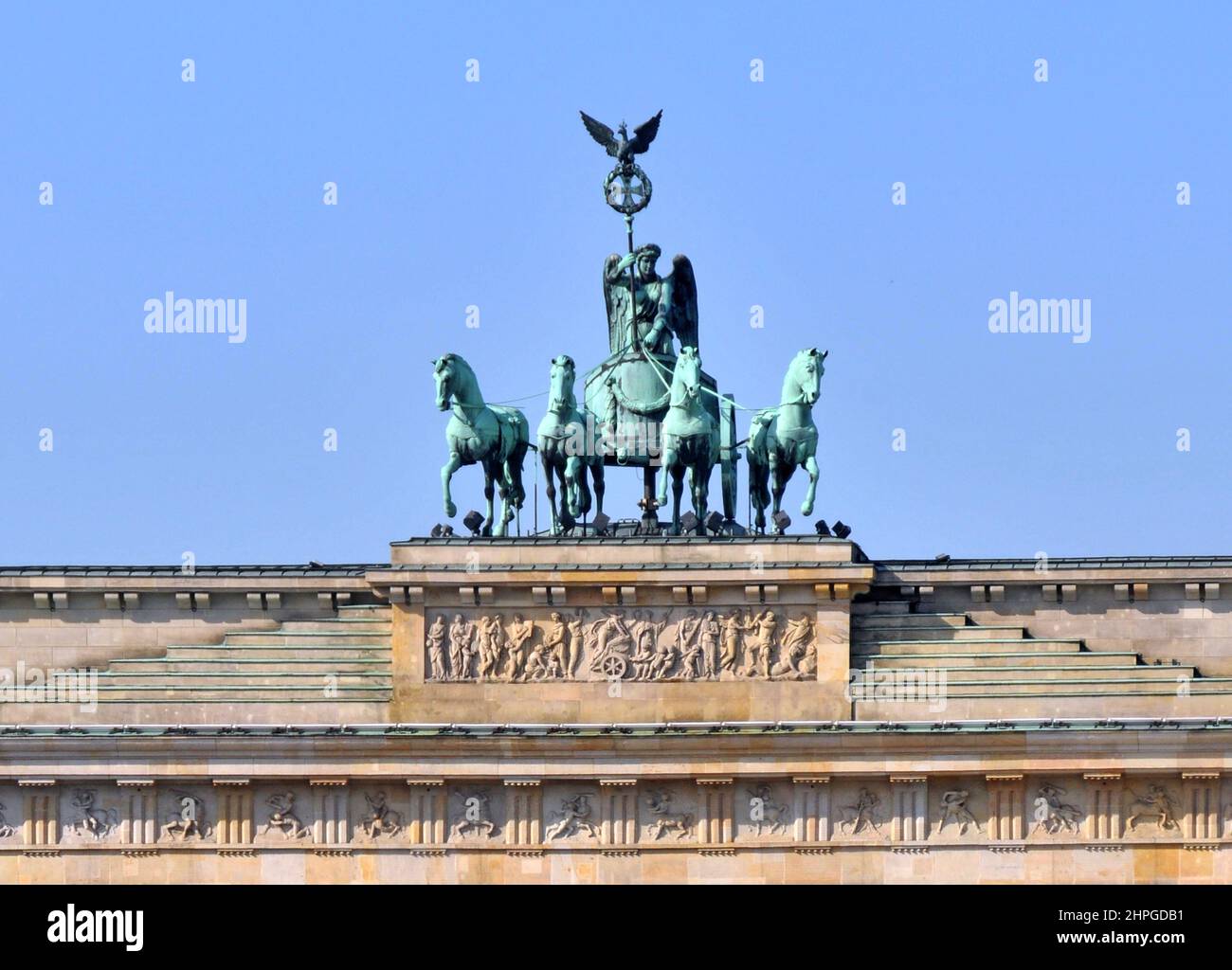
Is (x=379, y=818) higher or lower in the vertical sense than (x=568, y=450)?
lower

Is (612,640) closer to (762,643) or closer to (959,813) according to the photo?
(762,643)

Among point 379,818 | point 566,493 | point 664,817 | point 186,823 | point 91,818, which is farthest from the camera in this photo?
point 566,493

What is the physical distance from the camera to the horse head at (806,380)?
9156cm

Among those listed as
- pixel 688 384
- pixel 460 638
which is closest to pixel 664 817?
pixel 460 638

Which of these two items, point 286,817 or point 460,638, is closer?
point 286,817

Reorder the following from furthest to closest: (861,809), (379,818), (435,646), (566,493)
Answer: (566,493) < (435,646) < (379,818) < (861,809)

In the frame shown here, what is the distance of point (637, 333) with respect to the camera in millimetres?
96312

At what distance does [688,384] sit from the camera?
3612 inches

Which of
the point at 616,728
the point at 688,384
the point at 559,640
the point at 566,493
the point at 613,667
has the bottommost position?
the point at 616,728

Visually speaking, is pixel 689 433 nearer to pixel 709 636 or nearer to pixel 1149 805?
pixel 709 636

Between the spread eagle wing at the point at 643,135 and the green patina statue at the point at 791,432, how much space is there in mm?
6978

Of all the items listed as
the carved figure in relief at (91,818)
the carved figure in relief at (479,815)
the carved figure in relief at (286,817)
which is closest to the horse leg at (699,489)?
the carved figure in relief at (479,815)

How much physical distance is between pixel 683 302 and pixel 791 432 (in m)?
6.09

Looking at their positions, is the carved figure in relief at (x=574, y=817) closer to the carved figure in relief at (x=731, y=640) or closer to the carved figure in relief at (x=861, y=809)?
the carved figure in relief at (x=731, y=640)
